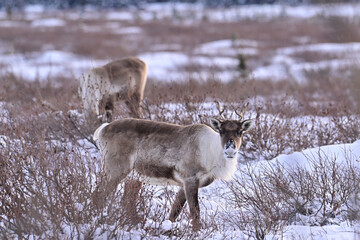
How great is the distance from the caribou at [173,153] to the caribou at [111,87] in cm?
231

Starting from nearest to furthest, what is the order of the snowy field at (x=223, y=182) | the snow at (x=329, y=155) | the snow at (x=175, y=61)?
the snowy field at (x=223, y=182) < the snow at (x=329, y=155) < the snow at (x=175, y=61)

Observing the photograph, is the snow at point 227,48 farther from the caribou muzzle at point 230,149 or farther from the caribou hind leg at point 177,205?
the caribou muzzle at point 230,149

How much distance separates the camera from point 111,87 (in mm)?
8500

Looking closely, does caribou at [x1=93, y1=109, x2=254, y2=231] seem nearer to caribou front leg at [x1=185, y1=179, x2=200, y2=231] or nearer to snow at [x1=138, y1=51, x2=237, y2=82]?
caribou front leg at [x1=185, y1=179, x2=200, y2=231]

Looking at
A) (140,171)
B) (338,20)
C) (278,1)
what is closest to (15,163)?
(140,171)

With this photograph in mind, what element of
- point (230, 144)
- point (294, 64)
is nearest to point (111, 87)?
point (230, 144)

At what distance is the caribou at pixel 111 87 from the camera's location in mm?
7949

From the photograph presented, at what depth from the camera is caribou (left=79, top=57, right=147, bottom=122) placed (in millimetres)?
7949

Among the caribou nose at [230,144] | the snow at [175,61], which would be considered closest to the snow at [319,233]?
the caribou nose at [230,144]

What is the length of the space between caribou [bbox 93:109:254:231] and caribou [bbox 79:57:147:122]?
7.58ft

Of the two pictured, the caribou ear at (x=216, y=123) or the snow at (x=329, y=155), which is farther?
the snow at (x=329, y=155)

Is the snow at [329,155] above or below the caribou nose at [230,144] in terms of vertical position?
below

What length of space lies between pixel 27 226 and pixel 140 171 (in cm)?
155

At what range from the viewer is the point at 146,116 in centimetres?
786
